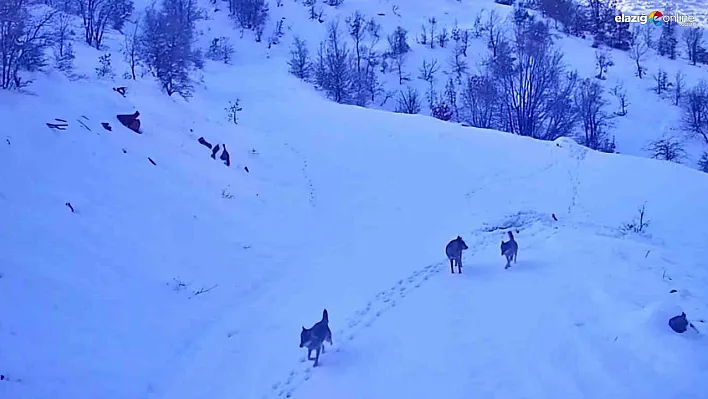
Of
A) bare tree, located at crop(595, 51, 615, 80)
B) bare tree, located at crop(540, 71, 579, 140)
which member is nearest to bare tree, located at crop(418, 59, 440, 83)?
bare tree, located at crop(595, 51, 615, 80)

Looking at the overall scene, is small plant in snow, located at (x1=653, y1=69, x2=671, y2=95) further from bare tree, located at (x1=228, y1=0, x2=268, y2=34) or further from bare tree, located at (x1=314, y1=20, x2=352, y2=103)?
bare tree, located at (x1=228, y1=0, x2=268, y2=34)

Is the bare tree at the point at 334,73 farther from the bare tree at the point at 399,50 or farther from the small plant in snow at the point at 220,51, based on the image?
the small plant in snow at the point at 220,51

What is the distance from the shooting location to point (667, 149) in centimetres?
3628

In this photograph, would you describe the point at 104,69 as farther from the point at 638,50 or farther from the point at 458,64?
the point at 638,50

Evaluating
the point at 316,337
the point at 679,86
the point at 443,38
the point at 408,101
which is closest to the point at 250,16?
the point at 443,38

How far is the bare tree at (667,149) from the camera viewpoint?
119 feet

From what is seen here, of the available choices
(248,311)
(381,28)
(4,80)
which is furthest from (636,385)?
(381,28)

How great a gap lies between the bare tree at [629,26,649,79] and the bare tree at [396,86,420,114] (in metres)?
19.6

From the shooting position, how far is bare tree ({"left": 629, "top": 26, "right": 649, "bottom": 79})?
50.3 meters

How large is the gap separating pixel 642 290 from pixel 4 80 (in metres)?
12.8

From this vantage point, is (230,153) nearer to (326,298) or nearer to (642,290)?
→ (326,298)

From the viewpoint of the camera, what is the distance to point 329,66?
43.7 m

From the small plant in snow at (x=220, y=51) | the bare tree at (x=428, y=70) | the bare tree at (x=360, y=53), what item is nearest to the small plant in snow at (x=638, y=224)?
the bare tree at (x=360, y=53)

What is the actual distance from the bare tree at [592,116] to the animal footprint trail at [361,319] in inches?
1206
